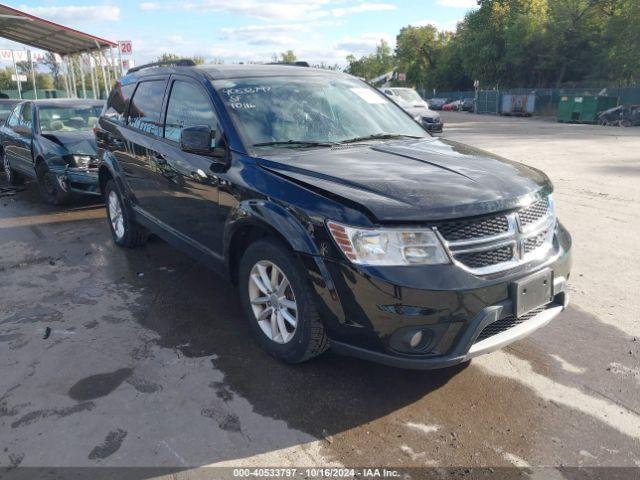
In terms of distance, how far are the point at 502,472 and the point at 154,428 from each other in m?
1.78

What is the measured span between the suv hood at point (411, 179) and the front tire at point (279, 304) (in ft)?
1.64

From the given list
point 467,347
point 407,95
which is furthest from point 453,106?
point 467,347

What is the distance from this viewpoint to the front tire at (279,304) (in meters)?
3.06

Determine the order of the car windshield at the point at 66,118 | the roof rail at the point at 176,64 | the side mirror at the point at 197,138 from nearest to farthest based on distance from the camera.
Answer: the side mirror at the point at 197,138, the roof rail at the point at 176,64, the car windshield at the point at 66,118

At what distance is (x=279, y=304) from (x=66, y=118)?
22.7 ft

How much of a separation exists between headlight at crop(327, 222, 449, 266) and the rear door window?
8.67ft

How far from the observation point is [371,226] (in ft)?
8.86

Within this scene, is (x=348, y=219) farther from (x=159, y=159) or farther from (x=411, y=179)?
(x=159, y=159)

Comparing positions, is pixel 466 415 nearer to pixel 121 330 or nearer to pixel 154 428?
pixel 154 428

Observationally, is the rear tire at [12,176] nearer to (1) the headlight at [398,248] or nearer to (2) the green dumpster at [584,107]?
(1) the headlight at [398,248]

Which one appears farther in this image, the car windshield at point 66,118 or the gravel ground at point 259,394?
the car windshield at point 66,118

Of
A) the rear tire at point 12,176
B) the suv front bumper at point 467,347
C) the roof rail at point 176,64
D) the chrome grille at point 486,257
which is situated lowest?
the suv front bumper at point 467,347

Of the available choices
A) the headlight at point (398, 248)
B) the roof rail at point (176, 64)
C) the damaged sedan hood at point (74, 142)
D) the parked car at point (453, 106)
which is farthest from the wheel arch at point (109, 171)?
the parked car at point (453, 106)

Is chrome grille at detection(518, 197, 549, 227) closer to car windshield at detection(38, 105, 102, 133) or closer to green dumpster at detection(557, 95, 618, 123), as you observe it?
car windshield at detection(38, 105, 102, 133)
